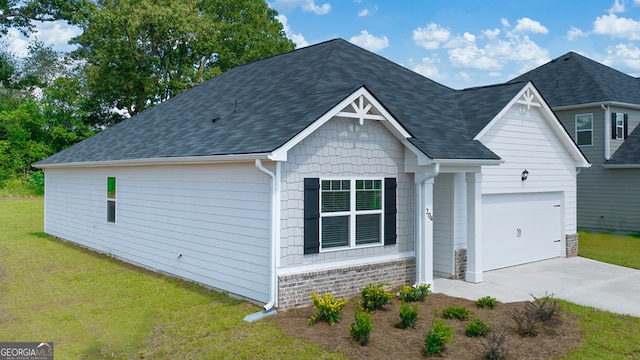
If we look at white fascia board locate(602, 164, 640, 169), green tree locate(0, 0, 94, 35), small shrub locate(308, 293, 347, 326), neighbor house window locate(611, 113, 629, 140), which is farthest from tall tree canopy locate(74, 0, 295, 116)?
small shrub locate(308, 293, 347, 326)

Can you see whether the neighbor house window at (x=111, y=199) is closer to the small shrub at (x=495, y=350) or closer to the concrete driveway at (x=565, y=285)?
the concrete driveway at (x=565, y=285)

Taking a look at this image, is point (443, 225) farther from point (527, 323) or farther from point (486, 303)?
point (527, 323)

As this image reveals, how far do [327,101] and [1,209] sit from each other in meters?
23.6

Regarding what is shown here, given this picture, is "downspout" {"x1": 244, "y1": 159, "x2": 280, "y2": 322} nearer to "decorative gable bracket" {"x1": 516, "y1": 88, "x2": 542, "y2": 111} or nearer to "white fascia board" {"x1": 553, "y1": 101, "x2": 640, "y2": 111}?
"decorative gable bracket" {"x1": 516, "y1": 88, "x2": 542, "y2": 111}

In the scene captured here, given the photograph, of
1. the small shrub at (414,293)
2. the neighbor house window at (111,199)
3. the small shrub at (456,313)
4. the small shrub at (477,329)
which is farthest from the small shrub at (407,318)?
the neighbor house window at (111,199)

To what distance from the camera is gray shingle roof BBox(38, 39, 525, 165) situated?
992 centimetres

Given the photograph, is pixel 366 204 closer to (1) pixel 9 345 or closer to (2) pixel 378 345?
(2) pixel 378 345

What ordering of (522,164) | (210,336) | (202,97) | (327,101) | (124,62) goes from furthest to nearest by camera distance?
(124,62), (202,97), (522,164), (327,101), (210,336)

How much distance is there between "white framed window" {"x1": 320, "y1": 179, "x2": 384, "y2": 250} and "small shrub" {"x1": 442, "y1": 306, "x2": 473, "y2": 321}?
2113 mm

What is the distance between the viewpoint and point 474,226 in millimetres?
11344

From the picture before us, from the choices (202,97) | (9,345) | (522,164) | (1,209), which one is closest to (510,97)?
(522,164)

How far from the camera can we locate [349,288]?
958cm

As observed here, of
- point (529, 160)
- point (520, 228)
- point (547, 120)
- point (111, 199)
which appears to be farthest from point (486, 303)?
point (111, 199)

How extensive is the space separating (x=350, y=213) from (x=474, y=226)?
11.3 feet
